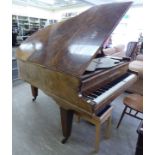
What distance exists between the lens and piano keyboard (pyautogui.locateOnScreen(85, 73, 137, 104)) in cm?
153

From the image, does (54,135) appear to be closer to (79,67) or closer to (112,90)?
(112,90)

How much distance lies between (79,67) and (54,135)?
3.78 ft

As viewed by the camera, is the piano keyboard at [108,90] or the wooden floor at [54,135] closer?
the piano keyboard at [108,90]

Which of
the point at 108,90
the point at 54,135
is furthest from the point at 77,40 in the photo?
the point at 54,135

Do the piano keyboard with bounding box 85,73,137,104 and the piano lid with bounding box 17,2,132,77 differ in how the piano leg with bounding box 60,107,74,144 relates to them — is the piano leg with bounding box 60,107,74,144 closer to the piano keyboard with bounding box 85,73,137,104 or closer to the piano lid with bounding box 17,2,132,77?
the piano keyboard with bounding box 85,73,137,104

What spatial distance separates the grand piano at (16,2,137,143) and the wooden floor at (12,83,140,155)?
19cm

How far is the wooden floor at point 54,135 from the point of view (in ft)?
6.08

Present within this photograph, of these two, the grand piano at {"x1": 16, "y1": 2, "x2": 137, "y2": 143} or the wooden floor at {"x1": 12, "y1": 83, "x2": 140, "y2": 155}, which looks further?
the wooden floor at {"x1": 12, "y1": 83, "x2": 140, "y2": 155}

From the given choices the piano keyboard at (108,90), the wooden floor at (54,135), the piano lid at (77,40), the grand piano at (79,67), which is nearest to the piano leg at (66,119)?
the grand piano at (79,67)

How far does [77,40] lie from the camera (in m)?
1.78

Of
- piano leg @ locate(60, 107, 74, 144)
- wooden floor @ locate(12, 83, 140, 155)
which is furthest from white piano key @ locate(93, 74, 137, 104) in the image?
wooden floor @ locate(12, 83, 140, 155)

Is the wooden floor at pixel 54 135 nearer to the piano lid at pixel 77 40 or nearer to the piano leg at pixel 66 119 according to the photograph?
the piano leg at pixel 66 119

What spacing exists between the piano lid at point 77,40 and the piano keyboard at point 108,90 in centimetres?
31
